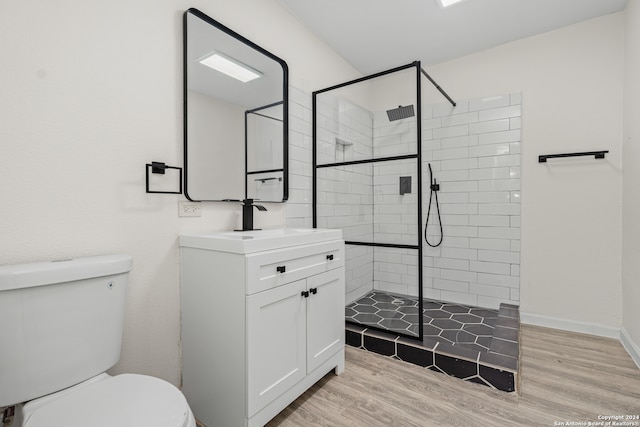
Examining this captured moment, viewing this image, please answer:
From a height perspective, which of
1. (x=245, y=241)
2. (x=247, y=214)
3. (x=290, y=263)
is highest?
(x=247, y=214)

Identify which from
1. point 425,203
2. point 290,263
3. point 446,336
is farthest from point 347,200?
point 290,263

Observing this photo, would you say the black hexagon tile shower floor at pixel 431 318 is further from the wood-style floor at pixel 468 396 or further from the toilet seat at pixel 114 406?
the toilet seat at pixel 114 406

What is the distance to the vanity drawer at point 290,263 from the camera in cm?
128

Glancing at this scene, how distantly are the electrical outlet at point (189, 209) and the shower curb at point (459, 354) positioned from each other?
141 cm

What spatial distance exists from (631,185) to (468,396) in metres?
1.87

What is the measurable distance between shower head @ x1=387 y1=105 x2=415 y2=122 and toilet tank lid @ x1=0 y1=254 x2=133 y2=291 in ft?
8.03

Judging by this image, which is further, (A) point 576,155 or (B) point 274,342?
(A) point 576,155

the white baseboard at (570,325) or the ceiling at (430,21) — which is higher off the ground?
the ceiling at (430,21)

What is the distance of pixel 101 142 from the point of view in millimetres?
1293

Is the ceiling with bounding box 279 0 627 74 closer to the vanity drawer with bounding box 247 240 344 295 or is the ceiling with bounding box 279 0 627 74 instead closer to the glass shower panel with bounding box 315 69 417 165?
the glass shower panel with bounding box 315 69 417 165

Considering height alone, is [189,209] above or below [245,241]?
above

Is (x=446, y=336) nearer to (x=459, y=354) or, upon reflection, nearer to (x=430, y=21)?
(x=459, y=354)

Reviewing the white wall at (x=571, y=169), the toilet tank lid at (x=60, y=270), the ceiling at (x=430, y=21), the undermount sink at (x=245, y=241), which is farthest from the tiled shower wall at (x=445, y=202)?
the toilet tank lid at (x=60, y=270)

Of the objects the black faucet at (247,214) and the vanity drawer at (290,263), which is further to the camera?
the black faucet at (247,214)
